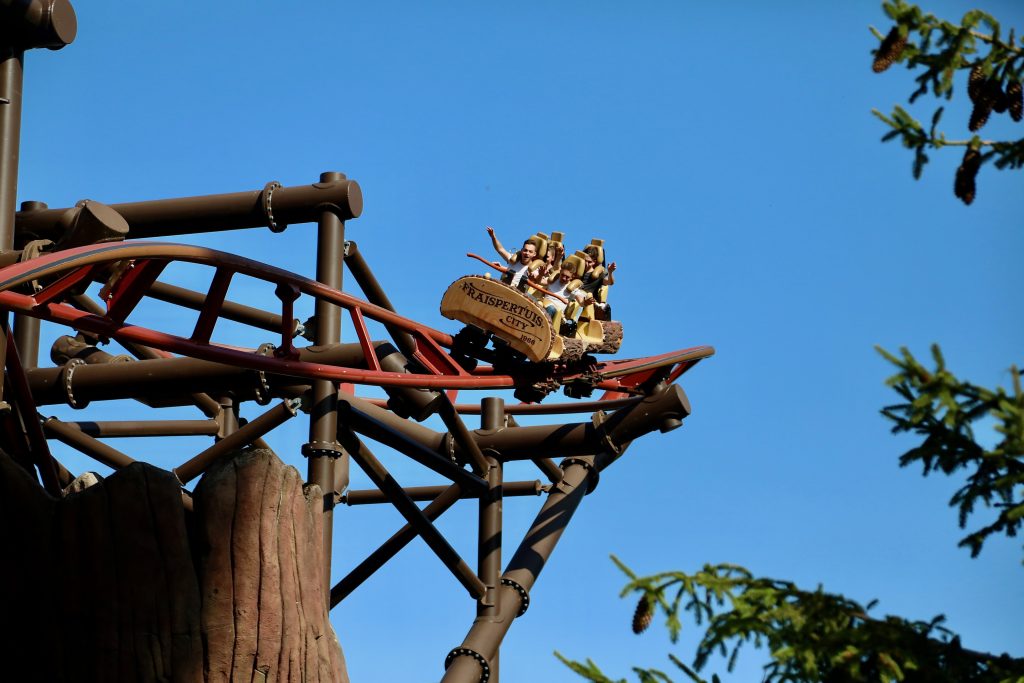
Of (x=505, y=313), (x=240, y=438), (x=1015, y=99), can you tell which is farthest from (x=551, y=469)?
(x=1015, y=99)

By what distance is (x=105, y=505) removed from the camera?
4.78 meters

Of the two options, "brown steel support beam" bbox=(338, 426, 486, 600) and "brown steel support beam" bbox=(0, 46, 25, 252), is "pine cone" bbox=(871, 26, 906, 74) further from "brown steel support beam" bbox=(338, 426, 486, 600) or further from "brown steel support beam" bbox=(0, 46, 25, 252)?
"brown steel support beam" bbox=(0, 46, 25, 252)

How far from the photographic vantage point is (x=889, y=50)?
6.98 metres

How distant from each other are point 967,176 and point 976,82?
479 mm

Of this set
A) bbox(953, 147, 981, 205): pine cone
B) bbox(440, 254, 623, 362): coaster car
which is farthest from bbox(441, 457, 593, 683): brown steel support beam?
bbox(953, 147, 981, 205): pine cone

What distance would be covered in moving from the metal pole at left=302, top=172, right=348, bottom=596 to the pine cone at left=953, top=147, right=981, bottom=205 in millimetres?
4369

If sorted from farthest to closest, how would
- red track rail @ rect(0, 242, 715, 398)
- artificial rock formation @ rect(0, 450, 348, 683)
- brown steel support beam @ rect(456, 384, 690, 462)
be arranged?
brown steel support beam @ rect(456, 384, 690, 462) < red track rail @ rect(0, 242, 715, 398) < artificial rock formation @ rect(0, 450, 348, 683)

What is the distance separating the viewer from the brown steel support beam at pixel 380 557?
1101 centimetres

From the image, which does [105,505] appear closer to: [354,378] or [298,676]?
[298,676]

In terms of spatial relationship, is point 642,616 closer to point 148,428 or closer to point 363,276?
point 363,276

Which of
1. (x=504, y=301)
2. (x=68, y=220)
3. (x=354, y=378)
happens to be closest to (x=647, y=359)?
(x=504, y=301)

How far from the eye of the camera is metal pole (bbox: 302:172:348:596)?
9617 millimetres

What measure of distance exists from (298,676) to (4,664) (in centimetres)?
93

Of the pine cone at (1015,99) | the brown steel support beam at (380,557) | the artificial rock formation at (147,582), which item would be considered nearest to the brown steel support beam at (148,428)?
the brown steel support beam at (380,557)
